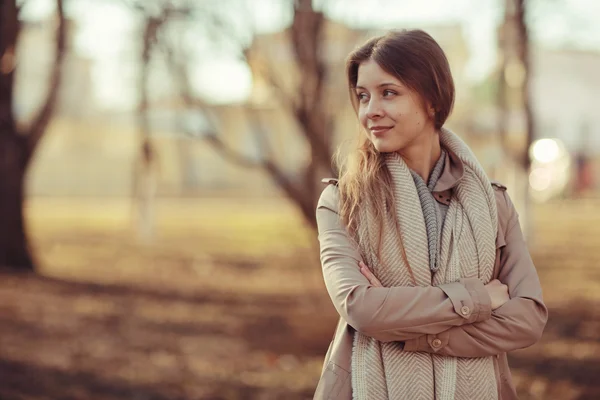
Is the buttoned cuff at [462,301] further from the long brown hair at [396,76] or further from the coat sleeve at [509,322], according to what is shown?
the long brown hair at [396,76]

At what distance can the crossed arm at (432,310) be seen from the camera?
87.8 inches

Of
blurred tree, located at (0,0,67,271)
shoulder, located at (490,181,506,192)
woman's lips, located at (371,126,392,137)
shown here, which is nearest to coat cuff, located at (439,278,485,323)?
shoulder, located at (490,181,506,192)

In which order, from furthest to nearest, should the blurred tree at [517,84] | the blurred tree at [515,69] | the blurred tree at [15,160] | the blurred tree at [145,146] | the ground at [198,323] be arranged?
1. the blurred tree at [15,160]
2. the blurred tree at [517,84]
3. the blurred tree at [515,69]
4. the blurred tree at [145,146]
5. the ground at [198,323]

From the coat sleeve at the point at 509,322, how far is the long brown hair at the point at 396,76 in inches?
15.7

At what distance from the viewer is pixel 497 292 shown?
2.34m

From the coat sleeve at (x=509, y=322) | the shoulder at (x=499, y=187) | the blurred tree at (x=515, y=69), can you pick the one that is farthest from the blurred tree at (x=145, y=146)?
the coat sleeve at (x=509, y=322)

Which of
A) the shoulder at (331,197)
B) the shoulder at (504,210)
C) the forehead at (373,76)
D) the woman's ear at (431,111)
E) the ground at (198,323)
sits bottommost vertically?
the ground at (198,323)

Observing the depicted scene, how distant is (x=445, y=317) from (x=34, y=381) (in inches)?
195

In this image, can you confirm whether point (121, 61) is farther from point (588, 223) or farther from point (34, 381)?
point (588, 223)

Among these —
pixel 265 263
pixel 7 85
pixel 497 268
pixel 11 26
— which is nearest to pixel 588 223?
pixel 265 263

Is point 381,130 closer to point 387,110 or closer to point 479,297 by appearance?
point 387,110

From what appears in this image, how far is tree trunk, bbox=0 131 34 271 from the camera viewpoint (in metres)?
12.1

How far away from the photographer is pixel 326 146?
265 inches

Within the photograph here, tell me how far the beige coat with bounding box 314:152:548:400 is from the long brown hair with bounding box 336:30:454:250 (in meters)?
0.08
